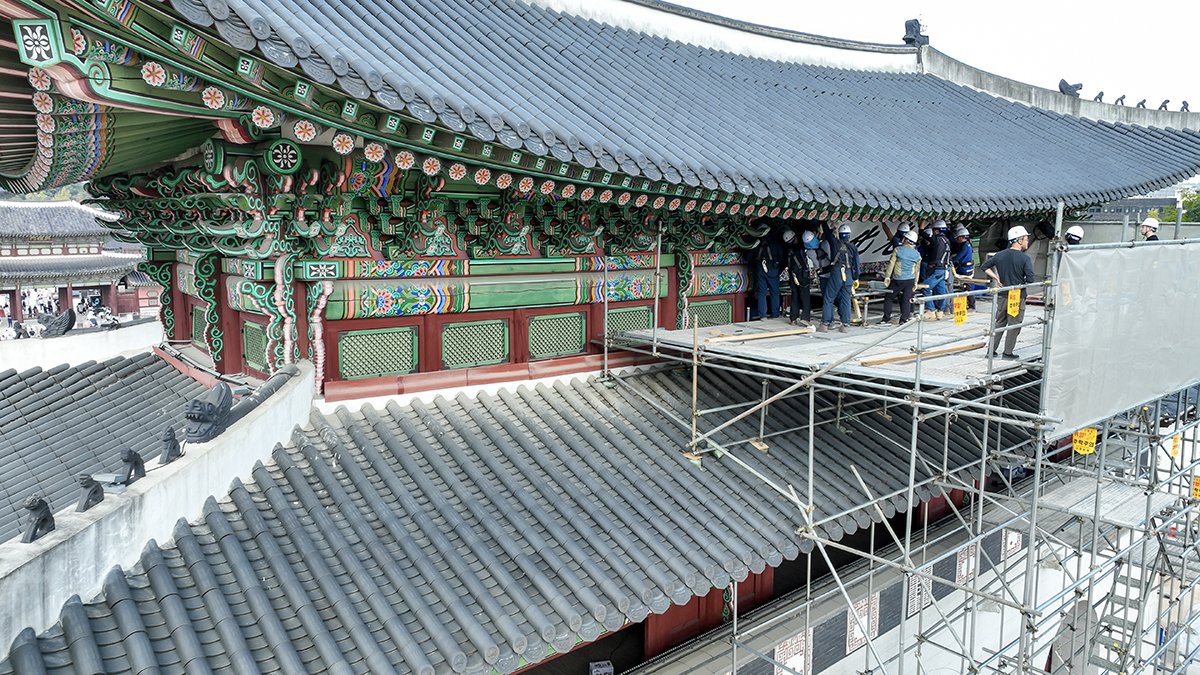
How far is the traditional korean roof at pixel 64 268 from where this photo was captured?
31.4m

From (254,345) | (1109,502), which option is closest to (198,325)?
(254,345)

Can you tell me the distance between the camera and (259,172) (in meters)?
5.75

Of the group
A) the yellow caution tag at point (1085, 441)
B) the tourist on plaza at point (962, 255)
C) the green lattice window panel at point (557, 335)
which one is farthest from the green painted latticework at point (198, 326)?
the tourist on plaza at point (962, 255)

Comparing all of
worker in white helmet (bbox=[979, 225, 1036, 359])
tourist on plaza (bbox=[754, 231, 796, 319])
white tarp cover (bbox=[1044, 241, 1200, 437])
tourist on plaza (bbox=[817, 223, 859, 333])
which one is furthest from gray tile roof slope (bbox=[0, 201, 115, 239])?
white tarp cover (bbox=[1044, 241, 1200, 437])

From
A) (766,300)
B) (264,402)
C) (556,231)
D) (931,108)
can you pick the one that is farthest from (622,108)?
(931,108)

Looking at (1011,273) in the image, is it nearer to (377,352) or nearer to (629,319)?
(629,319)

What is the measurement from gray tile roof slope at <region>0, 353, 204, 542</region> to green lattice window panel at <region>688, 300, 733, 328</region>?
17.6 ft

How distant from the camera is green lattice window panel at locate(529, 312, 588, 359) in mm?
7875

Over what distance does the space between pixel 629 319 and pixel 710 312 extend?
123cm

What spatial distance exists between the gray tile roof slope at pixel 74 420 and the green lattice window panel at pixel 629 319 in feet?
14.0

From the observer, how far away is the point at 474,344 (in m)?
7.47

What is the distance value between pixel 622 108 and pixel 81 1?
4.99m

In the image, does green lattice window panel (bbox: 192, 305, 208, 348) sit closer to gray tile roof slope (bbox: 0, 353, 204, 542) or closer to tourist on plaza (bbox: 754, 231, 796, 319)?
gray tile roof slope (bbox: 0, 353, 204, 542)

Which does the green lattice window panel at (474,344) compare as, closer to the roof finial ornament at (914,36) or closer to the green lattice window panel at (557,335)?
the green lattice window panel at (557,335)
